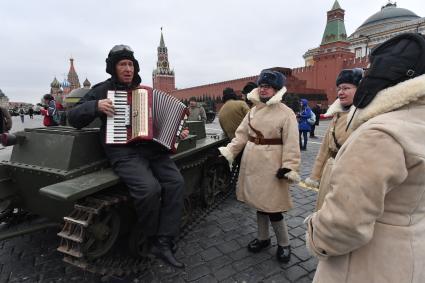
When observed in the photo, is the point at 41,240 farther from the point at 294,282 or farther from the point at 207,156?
the point at 294,282

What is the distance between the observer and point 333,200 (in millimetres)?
1309

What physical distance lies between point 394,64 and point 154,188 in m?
2.09

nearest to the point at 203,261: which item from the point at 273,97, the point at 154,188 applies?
the point at 154,188

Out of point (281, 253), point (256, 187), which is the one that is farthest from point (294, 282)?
point (256, 187)

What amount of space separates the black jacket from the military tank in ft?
0.39

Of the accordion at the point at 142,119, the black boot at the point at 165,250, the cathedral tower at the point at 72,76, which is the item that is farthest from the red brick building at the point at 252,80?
the cathedral tower at the point at 72,76

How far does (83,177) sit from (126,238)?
102 centimetres

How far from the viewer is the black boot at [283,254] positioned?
3219 millimetres

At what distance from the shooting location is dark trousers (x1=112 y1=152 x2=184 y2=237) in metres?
2.67

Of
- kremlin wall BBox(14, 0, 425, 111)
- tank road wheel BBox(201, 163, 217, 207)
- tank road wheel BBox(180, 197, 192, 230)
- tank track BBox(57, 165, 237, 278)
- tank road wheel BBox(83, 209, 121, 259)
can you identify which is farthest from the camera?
kremlin wall BBox(14, 0, 425, 111)

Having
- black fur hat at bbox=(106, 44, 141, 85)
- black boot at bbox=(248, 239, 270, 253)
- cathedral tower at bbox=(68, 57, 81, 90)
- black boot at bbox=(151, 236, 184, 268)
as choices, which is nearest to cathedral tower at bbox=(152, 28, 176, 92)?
cathedral tower at bbox=(68, 57, 81, 90)

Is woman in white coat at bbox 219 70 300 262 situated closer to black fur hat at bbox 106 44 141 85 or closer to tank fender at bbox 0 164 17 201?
black fur hat at bbox 106 44 141 85

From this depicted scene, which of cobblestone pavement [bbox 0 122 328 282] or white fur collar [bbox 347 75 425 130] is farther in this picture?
cobblestone pavement [bbox 0 122 328 282]

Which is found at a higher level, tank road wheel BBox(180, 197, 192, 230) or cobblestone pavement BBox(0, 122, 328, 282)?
tank road wheel BBox(180, 197, 192, 230)
